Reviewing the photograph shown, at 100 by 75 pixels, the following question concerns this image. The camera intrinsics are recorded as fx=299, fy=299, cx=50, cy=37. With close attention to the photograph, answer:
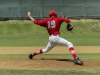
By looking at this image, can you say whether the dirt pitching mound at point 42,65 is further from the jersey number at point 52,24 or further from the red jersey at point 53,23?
the jersey number at point 52,24

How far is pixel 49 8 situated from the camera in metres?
40.0

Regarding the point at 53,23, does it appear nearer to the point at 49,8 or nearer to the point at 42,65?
the point at 42,65

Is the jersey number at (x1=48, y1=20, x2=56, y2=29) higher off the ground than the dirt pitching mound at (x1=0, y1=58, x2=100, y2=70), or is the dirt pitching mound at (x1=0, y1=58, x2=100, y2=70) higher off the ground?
the jersey number at (x1=48, y1=20, x2=56, y2=29)

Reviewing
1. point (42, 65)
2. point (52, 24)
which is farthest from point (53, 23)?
point (42, 65)

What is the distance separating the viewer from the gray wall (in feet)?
130

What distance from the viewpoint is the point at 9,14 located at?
130 feet

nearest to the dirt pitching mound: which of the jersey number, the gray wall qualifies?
the jersey number

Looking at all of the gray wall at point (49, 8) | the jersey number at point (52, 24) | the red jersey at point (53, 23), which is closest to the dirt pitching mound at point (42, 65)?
the red jersey at point (53, 23)

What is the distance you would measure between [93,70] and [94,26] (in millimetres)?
29296

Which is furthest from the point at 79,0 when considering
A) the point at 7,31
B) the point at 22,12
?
the point at 7,31

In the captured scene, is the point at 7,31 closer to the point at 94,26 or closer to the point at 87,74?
the point at 94,26

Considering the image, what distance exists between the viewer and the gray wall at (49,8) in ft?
130

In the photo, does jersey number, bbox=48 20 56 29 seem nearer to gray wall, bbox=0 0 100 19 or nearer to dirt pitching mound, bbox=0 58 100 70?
dirt pitching mound, bbox=0 58 100 70

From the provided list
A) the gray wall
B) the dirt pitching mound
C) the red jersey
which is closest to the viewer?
the dirt pitching mound
